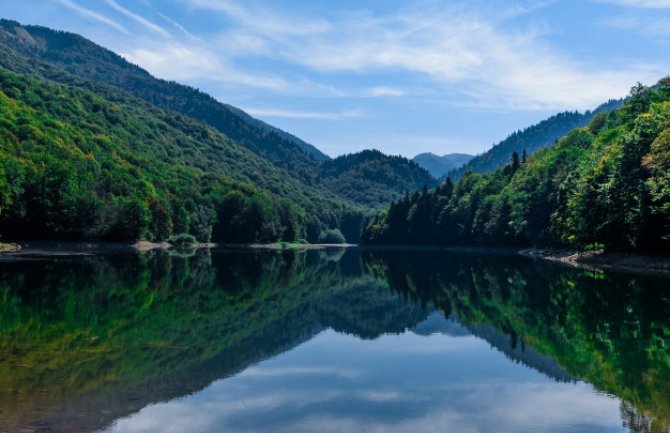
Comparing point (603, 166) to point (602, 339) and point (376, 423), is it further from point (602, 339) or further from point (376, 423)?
point (376, 423)

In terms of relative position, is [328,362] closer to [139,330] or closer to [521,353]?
[521,353]

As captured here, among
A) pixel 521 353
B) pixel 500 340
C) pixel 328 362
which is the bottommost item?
pixel 328 362

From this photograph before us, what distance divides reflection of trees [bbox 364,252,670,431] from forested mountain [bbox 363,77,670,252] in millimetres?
14073

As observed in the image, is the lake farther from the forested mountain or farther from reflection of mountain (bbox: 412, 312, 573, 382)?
the forested mountain

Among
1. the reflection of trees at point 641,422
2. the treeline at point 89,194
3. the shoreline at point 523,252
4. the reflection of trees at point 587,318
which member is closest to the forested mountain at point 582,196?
the shoreline at point 523,252

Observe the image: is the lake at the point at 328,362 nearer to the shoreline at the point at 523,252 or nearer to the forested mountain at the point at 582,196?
the shoreline at the point at 523,252

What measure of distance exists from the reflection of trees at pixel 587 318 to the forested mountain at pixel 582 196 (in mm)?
14073

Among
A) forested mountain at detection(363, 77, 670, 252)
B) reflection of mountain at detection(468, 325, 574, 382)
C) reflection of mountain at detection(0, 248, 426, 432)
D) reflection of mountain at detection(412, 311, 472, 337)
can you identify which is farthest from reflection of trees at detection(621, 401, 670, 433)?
forested mountain at detection(363, 77, 670, 252)

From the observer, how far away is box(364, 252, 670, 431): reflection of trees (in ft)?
63.1

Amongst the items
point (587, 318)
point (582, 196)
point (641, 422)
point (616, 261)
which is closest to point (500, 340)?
point (587, 318)

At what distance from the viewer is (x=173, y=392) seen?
1714 centimetres

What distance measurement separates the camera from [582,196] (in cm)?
8725

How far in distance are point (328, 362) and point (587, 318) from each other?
54.8 feet

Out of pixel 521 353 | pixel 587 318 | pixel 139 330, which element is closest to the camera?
pixel 521 353
